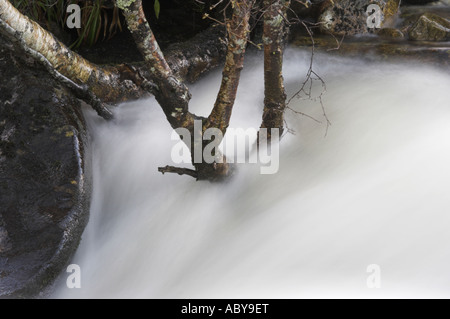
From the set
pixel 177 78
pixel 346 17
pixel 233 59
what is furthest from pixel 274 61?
pixel 346 17

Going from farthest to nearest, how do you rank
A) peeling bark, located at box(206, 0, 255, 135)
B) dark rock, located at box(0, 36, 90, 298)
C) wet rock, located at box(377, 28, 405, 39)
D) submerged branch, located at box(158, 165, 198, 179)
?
wet rock, located at box(377, 28, 405, 39) → submerged branch, located at box(158, 165, 198, 179) → dark rock, located at box(0, 36, 90, 298) → peeling bark, located at box(206, 0, 255, 135)

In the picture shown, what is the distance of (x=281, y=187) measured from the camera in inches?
104

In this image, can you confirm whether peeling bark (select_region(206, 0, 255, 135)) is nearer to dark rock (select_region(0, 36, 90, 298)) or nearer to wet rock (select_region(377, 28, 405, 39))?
dark rock (select_region(0, 36, 90, 298))

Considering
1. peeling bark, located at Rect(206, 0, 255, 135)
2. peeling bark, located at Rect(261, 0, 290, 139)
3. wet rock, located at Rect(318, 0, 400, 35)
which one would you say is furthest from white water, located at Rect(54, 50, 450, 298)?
wet rock, located at Rect(318, 0, 400, 35)

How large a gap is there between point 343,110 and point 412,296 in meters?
1.34

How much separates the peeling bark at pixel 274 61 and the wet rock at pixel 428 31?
5.32 feet

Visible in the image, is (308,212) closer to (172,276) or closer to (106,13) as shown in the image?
(172,276)

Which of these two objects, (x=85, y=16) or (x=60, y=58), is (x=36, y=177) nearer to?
(x=60, y=58)

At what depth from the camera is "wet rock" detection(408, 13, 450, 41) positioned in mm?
3578

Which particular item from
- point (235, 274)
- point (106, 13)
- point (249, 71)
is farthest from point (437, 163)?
point (106, 13)

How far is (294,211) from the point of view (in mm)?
2500

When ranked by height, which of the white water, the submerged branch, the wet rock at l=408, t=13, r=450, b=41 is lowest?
the white water

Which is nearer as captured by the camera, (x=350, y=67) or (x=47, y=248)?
(x=47, y=248)

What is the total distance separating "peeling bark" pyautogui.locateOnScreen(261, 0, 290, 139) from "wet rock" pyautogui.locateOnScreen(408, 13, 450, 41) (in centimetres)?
162
